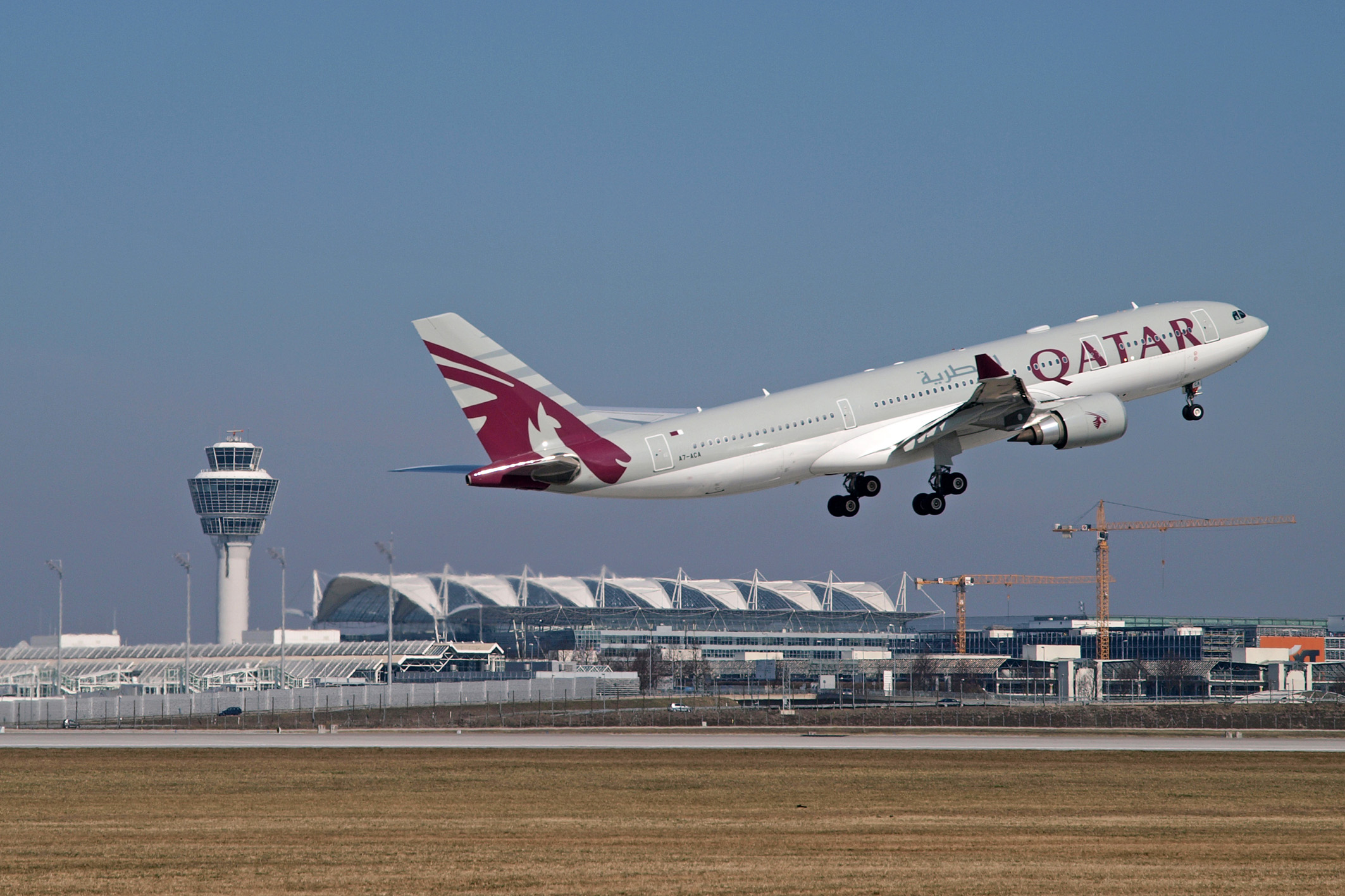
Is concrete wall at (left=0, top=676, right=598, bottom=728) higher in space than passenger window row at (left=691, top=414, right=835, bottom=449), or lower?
lower

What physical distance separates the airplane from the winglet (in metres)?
0.06

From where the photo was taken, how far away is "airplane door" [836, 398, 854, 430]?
49.4 m

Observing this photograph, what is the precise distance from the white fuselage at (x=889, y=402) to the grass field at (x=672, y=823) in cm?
998

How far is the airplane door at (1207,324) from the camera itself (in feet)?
189

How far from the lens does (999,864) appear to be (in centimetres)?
3288

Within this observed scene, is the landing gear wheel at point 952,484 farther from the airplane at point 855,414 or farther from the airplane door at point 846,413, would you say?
the airplane door at point 846,413

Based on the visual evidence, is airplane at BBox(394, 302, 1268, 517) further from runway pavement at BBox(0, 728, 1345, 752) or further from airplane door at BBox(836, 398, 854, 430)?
runway pavement at BBox(0, 728, 1345, 752)

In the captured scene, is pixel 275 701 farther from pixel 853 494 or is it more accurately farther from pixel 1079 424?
pixel 1079 424

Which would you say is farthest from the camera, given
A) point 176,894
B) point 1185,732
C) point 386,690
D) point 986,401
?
point 386,690

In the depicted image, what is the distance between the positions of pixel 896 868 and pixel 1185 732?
59.2m

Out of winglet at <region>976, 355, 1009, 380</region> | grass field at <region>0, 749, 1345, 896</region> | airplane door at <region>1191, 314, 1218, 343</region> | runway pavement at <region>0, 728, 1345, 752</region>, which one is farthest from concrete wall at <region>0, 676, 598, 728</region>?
winglet at <region>976, 355, 1009, 380</region>

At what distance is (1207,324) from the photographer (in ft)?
190

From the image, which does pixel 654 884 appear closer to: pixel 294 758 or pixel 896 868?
pixel 896 868

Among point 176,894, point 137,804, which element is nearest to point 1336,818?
point 176,894
